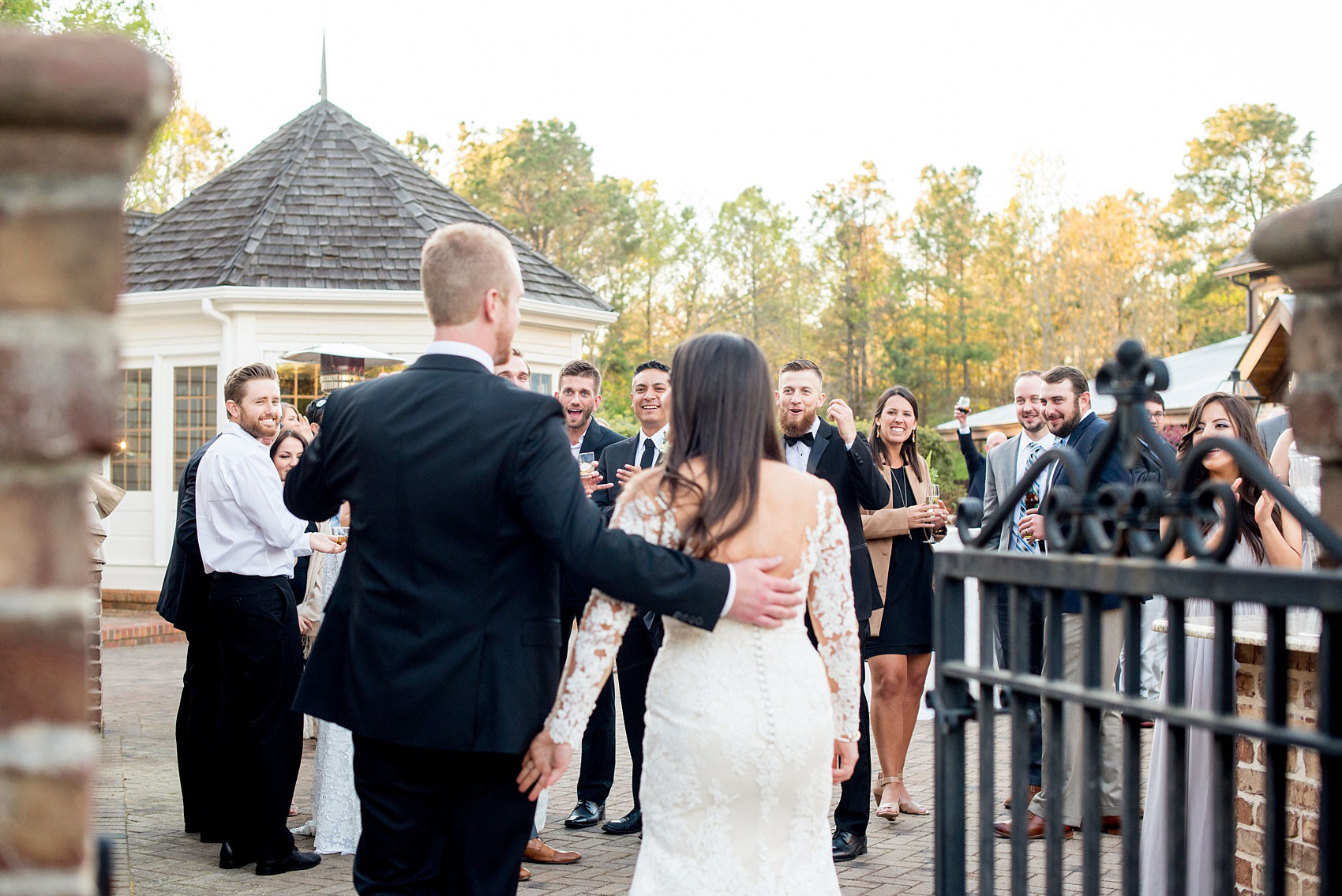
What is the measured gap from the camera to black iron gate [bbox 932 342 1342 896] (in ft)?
6.06

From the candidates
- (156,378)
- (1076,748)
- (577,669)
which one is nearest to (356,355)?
(156,378)

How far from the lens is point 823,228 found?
47875 millimetres

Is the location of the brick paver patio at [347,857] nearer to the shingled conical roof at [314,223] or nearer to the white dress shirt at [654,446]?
the white dress shirt at [654,446]

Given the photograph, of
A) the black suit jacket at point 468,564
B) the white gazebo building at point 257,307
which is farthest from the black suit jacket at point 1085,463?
the white gazebo building at point 257,307

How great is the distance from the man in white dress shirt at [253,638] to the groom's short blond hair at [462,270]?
242cm

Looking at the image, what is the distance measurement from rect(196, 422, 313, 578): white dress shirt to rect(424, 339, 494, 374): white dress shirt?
7.84 ft

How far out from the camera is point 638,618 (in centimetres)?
639

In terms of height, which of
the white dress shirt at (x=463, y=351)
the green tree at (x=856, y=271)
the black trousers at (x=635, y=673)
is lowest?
the black trousers at (x=635, y=673)

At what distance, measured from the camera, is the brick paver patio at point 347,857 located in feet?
17.5

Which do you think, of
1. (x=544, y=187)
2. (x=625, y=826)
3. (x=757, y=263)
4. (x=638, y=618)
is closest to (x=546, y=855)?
(x=625, y=826)

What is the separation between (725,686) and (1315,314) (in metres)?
1.96

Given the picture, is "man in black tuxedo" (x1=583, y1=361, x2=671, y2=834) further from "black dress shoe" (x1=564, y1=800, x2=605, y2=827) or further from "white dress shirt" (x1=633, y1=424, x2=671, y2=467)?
"black dress shoe" (x1=564, y1=800, x2=605, y2=827)

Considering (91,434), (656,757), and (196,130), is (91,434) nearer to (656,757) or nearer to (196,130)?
(656,757)

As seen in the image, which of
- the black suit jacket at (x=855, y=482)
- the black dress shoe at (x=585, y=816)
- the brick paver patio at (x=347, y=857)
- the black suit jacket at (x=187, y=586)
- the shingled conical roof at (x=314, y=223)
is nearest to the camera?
the brick paver patio at (x=347, y=857)
